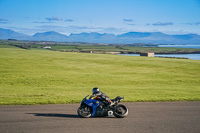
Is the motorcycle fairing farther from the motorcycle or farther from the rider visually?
the rider

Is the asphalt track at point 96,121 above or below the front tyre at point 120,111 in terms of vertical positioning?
below

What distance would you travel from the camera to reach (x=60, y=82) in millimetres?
30359

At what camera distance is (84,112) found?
43.5ft

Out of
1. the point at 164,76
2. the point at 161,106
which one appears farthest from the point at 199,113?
the point at 164,76

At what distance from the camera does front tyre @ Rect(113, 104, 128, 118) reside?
43.3 feet

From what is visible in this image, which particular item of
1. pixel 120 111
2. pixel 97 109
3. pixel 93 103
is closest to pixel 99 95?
pixel 93 103

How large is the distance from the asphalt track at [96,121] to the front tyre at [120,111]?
0.82 ft

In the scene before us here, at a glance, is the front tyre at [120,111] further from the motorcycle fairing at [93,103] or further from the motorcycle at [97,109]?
the motorcycle fairing at [93,103]

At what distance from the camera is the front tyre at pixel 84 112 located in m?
13.2

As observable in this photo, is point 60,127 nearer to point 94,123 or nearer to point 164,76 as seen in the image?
point 94,123

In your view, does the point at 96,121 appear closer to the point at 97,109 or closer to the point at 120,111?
the point at 97,109

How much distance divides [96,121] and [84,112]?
102cm

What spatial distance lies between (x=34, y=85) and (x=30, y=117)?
619 inches

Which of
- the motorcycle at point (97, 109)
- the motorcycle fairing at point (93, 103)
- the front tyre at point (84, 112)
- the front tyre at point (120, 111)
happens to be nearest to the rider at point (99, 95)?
the motorcycle at point (97, 109)
